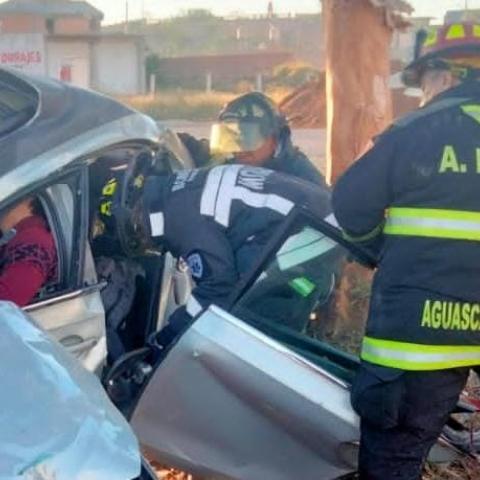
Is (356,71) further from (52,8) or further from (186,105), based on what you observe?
(52,8)

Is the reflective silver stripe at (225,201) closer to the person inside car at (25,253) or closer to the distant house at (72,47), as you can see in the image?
the person inside car at (25,253)

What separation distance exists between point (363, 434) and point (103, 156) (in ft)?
4.43

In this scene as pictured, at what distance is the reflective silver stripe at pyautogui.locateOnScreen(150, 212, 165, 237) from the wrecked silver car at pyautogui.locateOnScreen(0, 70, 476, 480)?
0.69 ft

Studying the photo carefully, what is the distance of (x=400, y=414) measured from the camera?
10.3ft

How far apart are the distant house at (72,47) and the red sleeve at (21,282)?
28067 millimetres

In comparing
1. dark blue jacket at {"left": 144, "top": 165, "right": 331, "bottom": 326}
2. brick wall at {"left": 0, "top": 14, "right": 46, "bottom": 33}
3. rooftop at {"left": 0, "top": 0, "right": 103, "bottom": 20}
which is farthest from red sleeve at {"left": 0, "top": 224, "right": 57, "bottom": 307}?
rooftop at {"left": 0, "top": 0, "right": 103, "bottom": 20}

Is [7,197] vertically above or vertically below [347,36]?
below

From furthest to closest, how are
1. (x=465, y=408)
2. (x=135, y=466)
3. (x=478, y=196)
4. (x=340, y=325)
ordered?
1. (x=340, y=325)
2. (x=465, y=408)
3. (x=478, y=196)
4. (x=135, y=466)

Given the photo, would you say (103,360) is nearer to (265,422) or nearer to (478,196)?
(265,422)

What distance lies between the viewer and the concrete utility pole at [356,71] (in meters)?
5.88

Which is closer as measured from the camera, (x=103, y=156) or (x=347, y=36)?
(x=103, y=156)

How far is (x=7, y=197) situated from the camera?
3.14m

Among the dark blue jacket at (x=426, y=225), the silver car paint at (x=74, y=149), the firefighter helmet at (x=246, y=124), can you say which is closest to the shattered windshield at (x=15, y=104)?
the silver car paint at (x=74, y=149)

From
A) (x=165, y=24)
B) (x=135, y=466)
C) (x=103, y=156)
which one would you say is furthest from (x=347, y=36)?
(x=165, y=24)
